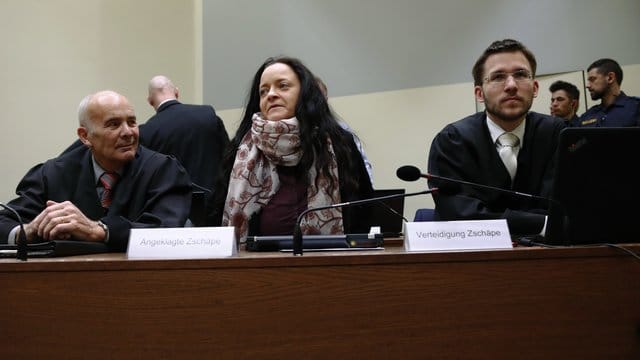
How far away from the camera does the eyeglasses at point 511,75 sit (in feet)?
7.57

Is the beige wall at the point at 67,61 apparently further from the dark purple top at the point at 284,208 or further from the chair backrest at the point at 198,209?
the dark purple top at the point at 284,208

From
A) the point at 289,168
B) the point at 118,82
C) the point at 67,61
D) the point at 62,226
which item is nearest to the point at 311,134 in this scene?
the point at 289,168

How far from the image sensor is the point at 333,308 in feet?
4.13

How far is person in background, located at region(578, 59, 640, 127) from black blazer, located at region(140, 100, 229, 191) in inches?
111

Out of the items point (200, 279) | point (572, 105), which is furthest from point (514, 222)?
point (572, 105)

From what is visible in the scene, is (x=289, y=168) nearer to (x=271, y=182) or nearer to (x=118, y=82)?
(x=271, y=182)

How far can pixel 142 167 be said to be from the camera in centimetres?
236

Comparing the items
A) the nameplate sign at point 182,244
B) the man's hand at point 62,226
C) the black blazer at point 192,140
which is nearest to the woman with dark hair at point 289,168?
the man's hand at point 62,226

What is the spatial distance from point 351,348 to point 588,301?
509 mm

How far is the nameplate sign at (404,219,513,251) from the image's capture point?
1.39 meters

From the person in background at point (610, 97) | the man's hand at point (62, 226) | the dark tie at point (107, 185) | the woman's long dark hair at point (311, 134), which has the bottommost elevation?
the man's hand at point (62, 226)

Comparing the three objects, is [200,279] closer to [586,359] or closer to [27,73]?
[586,359]

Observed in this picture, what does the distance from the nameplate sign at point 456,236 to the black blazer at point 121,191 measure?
3.54 ft

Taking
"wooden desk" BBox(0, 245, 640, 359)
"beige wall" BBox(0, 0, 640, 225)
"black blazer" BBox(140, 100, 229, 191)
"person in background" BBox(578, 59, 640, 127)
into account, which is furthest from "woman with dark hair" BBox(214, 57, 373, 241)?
"person in background" BBox(578, 59, 640, 127)
